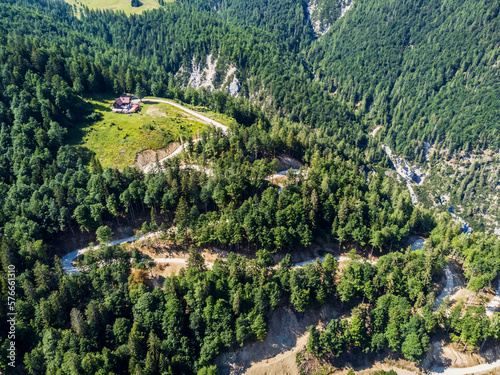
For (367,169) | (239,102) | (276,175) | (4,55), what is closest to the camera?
(276,175)

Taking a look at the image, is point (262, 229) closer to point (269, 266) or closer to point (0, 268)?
point (269, 266)

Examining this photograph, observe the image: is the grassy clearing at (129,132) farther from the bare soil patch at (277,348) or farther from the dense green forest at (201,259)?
the bare soil patch at (277,348)

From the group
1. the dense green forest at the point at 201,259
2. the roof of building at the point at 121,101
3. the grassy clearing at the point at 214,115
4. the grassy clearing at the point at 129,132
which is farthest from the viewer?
the roof of building at the point at 121,101

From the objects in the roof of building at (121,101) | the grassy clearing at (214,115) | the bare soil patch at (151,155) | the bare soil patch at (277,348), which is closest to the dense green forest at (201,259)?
the bare soil patch at (277,348)

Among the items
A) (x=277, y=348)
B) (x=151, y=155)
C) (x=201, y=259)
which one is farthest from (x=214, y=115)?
(x=277, y=348)

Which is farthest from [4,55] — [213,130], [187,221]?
[187,221]

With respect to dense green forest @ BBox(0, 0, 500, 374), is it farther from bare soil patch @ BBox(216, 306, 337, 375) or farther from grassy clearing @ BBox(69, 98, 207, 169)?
grassy clearing @ BBox(69, 98, 207, 169)

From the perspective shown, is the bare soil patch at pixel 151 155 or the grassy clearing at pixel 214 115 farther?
the grassy clearing at pixel 214 115

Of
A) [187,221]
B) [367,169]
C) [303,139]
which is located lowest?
[367,169]
